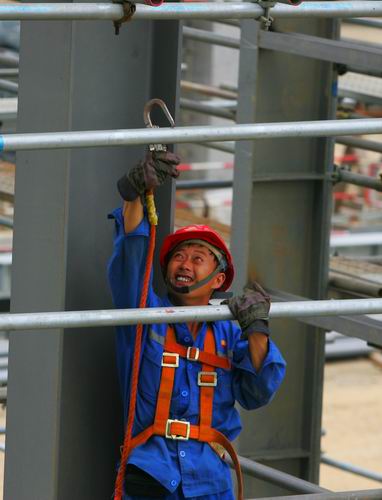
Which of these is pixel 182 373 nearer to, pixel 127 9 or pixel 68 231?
pixel 68 231

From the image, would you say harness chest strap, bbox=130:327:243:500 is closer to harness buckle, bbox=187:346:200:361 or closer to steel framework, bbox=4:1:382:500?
harness buckle, bbox=187:346:200:361

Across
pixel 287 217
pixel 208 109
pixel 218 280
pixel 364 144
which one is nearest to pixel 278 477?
pixel 287 217

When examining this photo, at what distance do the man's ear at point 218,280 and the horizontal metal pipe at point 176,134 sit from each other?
0.84 m

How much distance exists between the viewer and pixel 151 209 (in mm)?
4047

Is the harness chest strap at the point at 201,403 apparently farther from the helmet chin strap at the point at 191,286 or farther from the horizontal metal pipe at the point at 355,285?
the horizontal metal pipe at the point at 355,285

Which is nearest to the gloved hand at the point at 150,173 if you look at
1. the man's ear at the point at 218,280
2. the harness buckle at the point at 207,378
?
the man's ear at the point at 218,280

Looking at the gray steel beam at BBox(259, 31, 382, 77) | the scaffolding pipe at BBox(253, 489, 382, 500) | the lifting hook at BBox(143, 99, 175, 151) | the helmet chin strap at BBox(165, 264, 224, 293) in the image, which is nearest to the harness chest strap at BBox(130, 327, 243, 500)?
the helmet chin strap at BBox(165, 264, 224, 293)

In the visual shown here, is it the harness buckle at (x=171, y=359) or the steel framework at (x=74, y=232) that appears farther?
the harness buckle at (x=171, y=359)

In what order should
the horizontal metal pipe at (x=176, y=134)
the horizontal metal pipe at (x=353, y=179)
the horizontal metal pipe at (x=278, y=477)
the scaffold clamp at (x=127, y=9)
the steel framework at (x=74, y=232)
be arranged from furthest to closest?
1. the horizontal metal pipe at (x=353, y=179)
2. the horizontal metal pipe at (x=278, y=477)
3. the steel framework at (x=74, y=232)
4. the scaffold clamp at (x=127, y=9)
5. the horizontal metal pipe at (x=176, y=134)

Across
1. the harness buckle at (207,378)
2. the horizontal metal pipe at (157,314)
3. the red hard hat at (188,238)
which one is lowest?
the harness buckle at (207,378)

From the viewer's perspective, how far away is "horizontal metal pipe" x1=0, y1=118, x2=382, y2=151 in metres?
3.39

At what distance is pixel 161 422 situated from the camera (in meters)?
4.14

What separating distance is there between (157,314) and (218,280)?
85cm

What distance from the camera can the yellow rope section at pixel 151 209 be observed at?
4.02 metres
